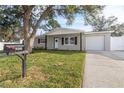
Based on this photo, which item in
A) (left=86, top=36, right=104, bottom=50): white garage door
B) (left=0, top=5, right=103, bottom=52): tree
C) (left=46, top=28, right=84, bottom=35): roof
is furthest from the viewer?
(left=46, top=28, right=84, bottom=35): roof

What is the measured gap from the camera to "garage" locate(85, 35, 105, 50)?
2689 centimetres

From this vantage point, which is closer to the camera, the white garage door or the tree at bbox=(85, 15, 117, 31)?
the white garage door

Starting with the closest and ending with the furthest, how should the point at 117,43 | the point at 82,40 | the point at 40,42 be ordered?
the point at 82,40 → the point at 117,43 → the point at 40,42

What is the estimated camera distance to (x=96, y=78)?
8242 millimetres

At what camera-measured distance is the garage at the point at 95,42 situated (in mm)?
26891

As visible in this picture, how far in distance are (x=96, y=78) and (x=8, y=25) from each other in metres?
18.1

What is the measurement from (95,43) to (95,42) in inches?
5.1

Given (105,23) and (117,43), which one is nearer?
(117,43)

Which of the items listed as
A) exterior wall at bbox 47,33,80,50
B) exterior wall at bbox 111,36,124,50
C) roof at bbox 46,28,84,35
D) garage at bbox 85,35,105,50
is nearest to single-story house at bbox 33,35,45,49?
exterior wall at bbox 47,33,80,50

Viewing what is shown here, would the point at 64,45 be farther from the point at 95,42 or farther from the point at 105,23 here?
the point at 105,23

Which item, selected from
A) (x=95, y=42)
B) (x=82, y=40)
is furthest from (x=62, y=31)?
(x=95, y=42)

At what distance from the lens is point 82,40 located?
28.0 meters

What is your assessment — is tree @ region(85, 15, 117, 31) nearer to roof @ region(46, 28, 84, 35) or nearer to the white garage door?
roof @ region(46, 28, 84, 35)
